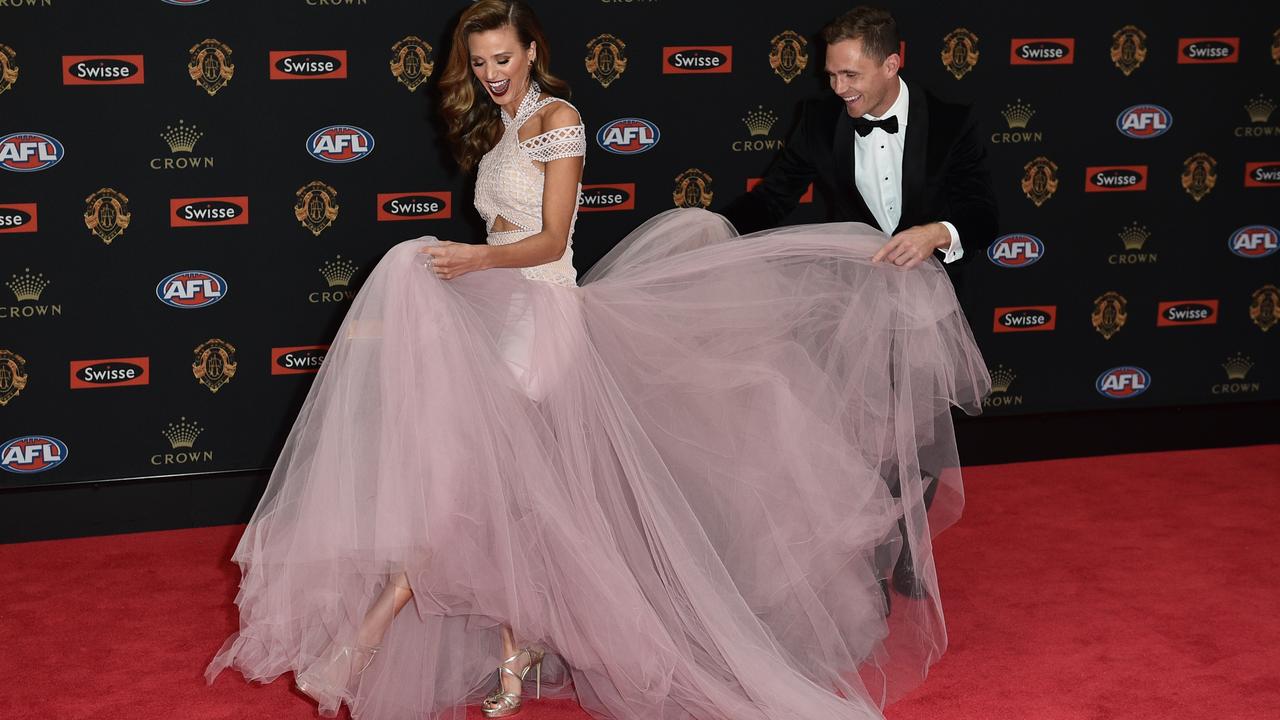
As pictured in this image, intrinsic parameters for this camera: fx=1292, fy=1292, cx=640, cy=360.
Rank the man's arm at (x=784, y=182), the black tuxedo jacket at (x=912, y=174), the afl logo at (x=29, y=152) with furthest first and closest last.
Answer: the afl logo at (x=29, y=152) < the man's arm at (x=784, y=182) < the black tuxedo jacket at (x=912, y=174)

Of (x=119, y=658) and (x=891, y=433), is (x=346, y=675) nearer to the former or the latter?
(x=119, y=658)

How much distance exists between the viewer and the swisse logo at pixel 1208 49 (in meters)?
5.46

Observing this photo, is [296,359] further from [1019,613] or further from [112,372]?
[1019,613]

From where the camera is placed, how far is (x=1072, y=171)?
548cm

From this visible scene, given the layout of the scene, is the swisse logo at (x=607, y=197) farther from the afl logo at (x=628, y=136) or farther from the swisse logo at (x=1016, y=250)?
the swisse logo at (x=1016, y=250)

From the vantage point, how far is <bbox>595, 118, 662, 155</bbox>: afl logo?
16.4ft

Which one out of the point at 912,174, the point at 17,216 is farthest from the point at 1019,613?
the point at 17,216

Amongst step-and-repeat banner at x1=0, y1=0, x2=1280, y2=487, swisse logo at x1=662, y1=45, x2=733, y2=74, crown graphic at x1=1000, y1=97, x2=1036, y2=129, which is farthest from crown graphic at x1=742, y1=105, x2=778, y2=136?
crown graphic at x1=1000, y1=97, x2=1036, y2=129

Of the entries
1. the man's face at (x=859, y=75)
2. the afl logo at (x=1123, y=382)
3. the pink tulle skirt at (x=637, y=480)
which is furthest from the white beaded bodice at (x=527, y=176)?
the afl logo at (x=1123, y=382)

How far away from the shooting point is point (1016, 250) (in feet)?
18.0

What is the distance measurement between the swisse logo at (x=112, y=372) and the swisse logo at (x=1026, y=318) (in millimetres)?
3446

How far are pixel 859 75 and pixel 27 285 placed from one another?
9.80 feet

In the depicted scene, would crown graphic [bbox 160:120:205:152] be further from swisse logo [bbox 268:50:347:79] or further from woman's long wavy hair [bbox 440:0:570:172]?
woman's long wavy hair [bbox 440:0:570:172]

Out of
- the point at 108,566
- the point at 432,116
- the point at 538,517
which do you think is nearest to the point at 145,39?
the point at 432,116
